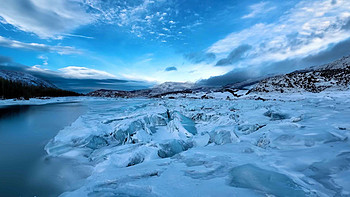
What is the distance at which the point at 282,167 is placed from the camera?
2908mm

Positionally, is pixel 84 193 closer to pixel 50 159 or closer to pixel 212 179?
pixel 212 179

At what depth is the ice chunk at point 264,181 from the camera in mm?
2215

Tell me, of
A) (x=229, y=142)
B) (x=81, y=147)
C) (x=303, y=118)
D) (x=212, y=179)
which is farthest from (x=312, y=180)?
(x=81, y=147)

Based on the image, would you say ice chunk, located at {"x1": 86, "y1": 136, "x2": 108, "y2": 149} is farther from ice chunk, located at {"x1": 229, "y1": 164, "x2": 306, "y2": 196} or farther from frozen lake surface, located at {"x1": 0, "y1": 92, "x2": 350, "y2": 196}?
ice chunk, located at {"x1": 229, "y1": 164, "x2": 306, "y2": 196}

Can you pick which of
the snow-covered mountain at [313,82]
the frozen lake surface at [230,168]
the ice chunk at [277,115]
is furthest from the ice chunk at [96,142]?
the snow-covered mountain at [313,82]

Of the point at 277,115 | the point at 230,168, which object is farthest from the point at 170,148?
the point at 277,115

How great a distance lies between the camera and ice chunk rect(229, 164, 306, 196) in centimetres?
221

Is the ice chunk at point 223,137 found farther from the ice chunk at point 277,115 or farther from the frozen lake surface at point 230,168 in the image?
the ice chunk at point 277,115

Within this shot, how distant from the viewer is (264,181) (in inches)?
98.2

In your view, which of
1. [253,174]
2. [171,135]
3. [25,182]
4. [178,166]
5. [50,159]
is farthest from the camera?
[171,135]

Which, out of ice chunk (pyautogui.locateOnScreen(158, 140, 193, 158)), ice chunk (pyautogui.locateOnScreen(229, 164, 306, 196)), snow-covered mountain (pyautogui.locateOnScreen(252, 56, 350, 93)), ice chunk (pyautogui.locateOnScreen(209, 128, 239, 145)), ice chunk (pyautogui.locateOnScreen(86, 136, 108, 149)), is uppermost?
snow-covered mountain (pyautogui.locateOnScreen(252, 56, 350, 93))

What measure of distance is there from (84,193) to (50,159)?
3811mm

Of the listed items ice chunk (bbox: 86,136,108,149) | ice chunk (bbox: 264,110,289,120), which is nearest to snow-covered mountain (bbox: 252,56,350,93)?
ice chunk (bbox: 264,110,289,120)

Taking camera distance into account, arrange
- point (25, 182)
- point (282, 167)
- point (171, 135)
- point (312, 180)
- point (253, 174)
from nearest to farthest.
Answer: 1. point (312, 180)
2. point (253, 174)
3. point (282, 167)
4. point (25, 182)
5. point (171, 135)
